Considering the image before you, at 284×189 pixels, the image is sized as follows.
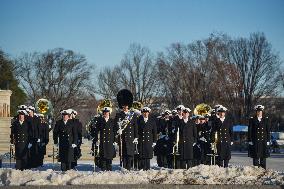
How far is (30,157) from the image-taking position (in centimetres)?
1702

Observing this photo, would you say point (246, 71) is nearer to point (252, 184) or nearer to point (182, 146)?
point (182, 146)

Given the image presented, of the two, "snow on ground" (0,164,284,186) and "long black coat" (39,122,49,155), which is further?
"long black coat" (39,122,49,155)

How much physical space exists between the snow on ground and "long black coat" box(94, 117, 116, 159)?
591 cm

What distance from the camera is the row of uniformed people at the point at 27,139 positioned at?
16.0 metres

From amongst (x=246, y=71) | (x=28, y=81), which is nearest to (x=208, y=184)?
(x=246, y=71)

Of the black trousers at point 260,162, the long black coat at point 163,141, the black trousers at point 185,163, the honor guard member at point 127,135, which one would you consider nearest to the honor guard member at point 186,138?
the black trousers at point 185,163

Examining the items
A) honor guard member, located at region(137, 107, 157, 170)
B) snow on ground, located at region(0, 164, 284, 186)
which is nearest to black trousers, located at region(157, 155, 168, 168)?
honor guard member, located at region(137, 107, 157, 170)

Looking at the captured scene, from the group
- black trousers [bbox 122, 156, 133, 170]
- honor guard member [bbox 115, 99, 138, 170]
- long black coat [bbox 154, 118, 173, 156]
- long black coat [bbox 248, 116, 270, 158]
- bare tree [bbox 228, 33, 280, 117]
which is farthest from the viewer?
bare tree [bbox 228, 33, 280, 117]

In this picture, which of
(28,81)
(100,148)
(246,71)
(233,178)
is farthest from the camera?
(28,81)

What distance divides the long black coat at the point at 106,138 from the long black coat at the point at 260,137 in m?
3.85

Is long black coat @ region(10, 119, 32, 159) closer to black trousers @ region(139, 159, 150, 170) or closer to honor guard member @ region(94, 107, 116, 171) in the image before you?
honor guard member @ region(94, 107, 116, 171)

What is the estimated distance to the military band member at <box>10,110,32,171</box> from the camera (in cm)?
1594

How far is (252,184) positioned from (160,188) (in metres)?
1.49

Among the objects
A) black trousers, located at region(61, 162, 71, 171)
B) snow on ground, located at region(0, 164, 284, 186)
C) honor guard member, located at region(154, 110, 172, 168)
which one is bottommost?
black trousers, located at region(61, 162, 71, 171)
